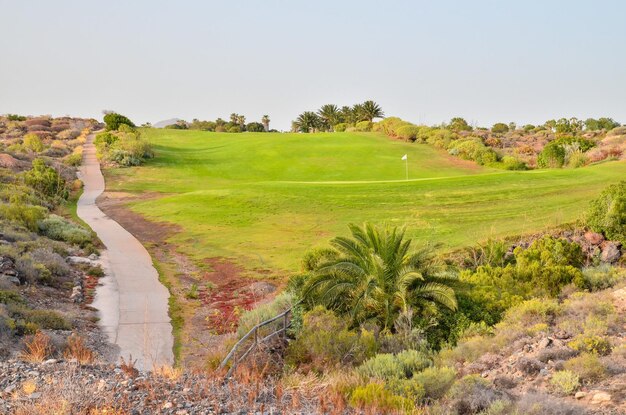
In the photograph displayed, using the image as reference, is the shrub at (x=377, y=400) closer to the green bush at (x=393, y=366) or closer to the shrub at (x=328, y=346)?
the green bush at (x=393, y=366)

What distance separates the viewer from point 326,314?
12.3m

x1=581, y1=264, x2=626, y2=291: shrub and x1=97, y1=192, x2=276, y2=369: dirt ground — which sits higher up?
x1=581, y1=264, x2=626, y2=291: shrub

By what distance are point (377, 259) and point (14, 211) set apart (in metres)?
18.2

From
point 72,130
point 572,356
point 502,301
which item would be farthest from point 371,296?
point 72,130

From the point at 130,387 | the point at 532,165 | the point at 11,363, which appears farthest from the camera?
the point at 532,165

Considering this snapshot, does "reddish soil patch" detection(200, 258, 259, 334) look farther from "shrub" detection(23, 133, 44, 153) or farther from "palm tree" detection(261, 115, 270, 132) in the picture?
"palm tree" detection(261, 115, 270, 132)

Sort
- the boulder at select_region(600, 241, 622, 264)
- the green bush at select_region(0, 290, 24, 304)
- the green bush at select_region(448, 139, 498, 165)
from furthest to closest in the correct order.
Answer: the green bush at select_region(448, 139, 498, 165) < the boulder at select_region(600, 241, 622, 264) < the green bush at select_region(0, 290, 24, 304)

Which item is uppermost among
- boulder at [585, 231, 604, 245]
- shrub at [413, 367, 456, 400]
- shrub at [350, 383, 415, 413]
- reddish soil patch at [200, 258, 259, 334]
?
boulder at [585, 231, 604, 245]

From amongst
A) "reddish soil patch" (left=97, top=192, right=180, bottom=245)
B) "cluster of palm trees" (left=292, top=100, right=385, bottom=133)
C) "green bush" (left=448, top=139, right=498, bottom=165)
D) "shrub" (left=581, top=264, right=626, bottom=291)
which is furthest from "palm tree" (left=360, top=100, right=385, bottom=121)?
"shrub" (left=581, top=264, right=626, bottom=291)

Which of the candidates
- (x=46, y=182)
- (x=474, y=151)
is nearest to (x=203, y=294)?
(x=46, y=182)

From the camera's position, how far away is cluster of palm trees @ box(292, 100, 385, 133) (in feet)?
289

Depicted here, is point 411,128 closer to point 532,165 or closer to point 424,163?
point 424,163

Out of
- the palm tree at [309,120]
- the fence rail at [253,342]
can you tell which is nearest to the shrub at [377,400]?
the fence rail at [253,342]

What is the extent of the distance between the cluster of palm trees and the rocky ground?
8113cm
